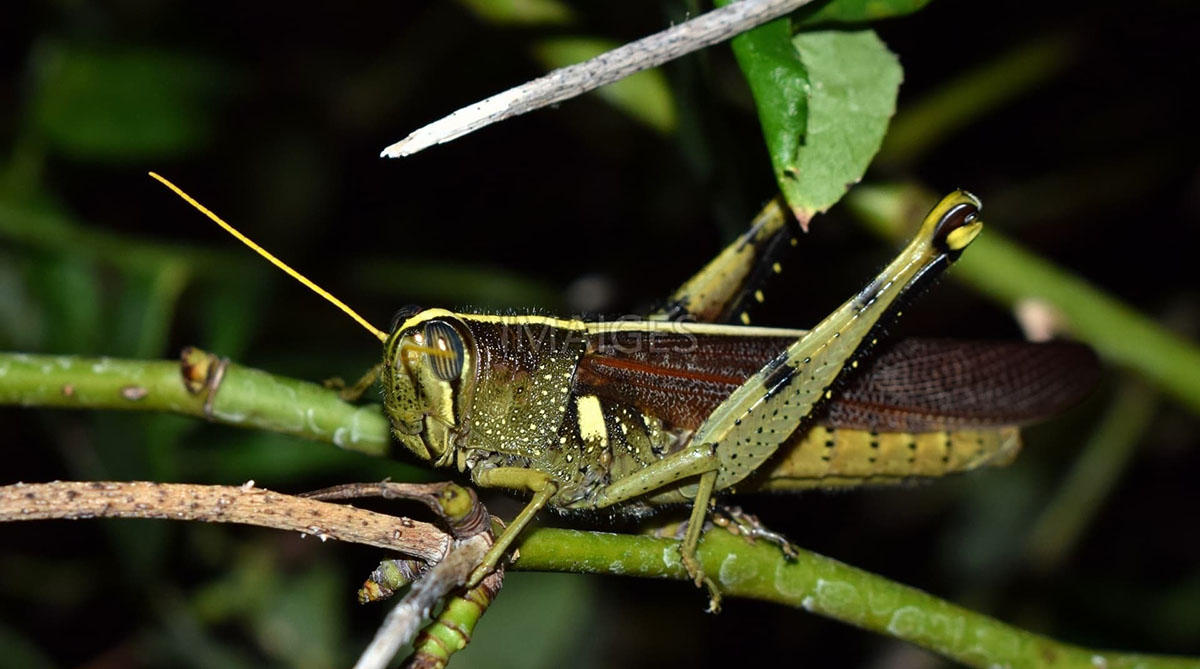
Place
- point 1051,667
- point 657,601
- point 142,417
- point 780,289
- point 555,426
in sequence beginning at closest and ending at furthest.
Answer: point 1051,667 → point 555,426 → point 142,417 → point 780,289 → point 657,601

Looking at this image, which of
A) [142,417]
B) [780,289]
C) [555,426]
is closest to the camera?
[555,426]

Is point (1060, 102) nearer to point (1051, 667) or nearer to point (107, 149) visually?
point (1051, 667)

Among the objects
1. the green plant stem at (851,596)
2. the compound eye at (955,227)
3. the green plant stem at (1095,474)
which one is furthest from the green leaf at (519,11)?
the green plant stem at (1095,474)

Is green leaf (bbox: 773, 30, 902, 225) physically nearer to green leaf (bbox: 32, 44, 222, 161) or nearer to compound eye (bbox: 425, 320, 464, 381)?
compound eye (bbox: 425, 320, 464, 381)

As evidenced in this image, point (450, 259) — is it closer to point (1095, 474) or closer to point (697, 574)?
point (697, 574)

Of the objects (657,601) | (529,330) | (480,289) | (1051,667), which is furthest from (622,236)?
(1051,667)

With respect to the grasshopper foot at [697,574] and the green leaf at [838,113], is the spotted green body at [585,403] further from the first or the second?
the green leaf at [838,113]

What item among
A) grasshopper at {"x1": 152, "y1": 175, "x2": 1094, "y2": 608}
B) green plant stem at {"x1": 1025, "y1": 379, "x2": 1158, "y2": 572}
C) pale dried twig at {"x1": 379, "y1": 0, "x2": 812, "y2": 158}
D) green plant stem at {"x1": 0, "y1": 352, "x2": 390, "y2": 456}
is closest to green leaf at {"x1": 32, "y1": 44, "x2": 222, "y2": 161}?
green plant stem at {"x1": 0, "y1": 352, "x2": 390, "y2": 456}
